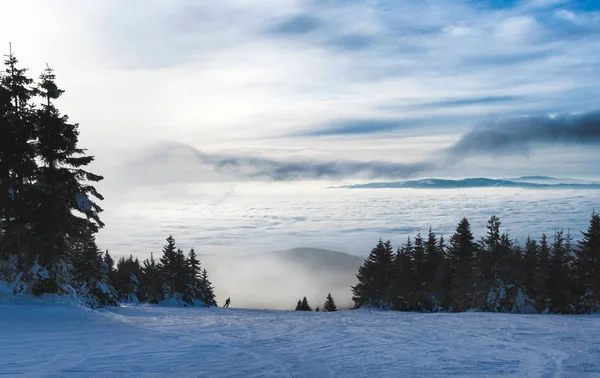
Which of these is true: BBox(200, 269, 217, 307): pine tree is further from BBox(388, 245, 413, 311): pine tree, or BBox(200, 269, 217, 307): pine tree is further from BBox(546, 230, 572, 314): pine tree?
BBox(546, 230, 572, 314): pine tree

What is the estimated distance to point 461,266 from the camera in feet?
187

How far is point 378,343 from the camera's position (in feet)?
51.3

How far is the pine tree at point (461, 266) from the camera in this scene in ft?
168

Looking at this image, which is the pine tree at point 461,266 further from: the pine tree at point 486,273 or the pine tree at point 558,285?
the pine tree at point 558,285

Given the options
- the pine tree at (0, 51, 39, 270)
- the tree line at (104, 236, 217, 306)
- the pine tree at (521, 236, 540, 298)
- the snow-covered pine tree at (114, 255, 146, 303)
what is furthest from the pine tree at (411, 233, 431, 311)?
the pine tree at (0, 51, 39, 270)

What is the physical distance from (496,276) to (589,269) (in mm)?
10557

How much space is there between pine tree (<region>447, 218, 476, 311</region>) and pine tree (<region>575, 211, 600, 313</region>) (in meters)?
11.1

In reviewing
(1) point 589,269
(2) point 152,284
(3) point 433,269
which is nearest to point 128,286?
(2) point 152,284

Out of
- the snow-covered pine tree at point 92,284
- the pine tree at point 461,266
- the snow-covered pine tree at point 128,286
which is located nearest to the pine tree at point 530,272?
the pine tree at point 461,266

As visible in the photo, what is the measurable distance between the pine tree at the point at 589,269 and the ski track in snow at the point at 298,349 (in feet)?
106

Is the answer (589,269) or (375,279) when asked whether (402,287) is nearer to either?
(375,279)

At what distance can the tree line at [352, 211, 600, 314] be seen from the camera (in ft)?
159

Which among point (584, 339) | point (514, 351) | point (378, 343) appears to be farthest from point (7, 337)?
point (584, 339)

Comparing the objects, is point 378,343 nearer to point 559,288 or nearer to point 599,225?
point 559,288
